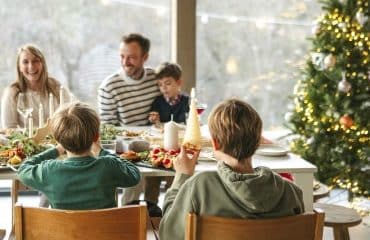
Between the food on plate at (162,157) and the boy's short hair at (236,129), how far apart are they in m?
0.56

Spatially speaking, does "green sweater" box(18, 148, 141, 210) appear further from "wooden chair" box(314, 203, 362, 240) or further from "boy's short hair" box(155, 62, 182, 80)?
"boy's short hair" box(155, 62, 182, 80)

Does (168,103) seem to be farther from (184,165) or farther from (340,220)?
(184,165)

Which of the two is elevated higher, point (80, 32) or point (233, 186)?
Result: point (80, 32)

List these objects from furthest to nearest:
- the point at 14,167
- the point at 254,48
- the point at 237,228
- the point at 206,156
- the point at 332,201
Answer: the point at 254,48, the point at 332,201, the point at 206,156, the point at 14,167, the point at 237,228

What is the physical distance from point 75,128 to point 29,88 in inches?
65.6

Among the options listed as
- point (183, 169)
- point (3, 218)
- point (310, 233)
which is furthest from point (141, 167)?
point (3, 218)

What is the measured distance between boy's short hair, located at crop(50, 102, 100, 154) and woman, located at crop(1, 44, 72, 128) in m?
1.46

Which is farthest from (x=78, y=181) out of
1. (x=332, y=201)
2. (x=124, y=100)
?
(x=332, y=201)

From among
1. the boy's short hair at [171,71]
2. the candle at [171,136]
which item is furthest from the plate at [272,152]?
the boy's short hair at [171,71]

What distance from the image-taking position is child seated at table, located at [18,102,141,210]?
2.24m

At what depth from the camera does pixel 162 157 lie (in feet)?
8.77

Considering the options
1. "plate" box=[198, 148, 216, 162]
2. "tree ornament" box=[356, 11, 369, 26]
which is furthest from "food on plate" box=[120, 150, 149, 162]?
"tree ornament" box=[356, 11, 369, 26]

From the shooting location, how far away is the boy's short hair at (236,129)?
81.0 inches

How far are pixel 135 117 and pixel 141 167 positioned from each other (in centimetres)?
145
